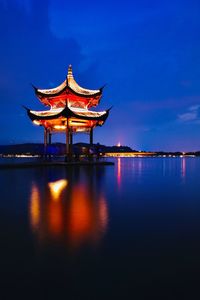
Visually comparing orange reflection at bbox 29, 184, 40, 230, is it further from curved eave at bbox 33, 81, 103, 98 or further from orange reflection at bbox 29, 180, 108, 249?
curved eave at bbox 33, 81, 103, 98

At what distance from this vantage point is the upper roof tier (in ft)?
92.7

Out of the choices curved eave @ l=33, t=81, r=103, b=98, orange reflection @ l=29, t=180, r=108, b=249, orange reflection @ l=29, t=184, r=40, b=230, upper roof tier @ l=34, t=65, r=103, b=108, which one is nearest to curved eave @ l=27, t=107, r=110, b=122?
upper roof tier @ l=34, t=65, r=103, b=108

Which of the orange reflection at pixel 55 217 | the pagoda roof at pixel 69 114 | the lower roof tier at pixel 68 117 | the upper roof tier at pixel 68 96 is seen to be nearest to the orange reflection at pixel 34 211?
the orange reflection at pixel 55 217

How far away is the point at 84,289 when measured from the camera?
8.45ft

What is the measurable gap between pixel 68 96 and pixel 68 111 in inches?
117

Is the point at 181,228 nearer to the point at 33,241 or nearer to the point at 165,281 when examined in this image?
the point at 165,281

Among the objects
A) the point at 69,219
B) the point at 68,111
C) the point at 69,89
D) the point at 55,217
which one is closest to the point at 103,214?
the point at 69,219

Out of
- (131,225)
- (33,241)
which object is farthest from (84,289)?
(131,225)

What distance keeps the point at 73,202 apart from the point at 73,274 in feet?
15.0

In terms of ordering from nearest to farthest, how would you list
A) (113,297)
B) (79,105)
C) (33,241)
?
(113,297), (33,241), (79,105)

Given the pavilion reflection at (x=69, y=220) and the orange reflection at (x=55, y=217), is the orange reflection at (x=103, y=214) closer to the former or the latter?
the pavilion reflection at (x=69, y=220)

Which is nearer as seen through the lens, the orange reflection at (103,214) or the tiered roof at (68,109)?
the orange reflection at (103,214)

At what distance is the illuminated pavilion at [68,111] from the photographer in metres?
27.8

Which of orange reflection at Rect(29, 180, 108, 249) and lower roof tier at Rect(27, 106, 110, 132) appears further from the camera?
lower roof tier at Rect(27, 106, 110, 132)
